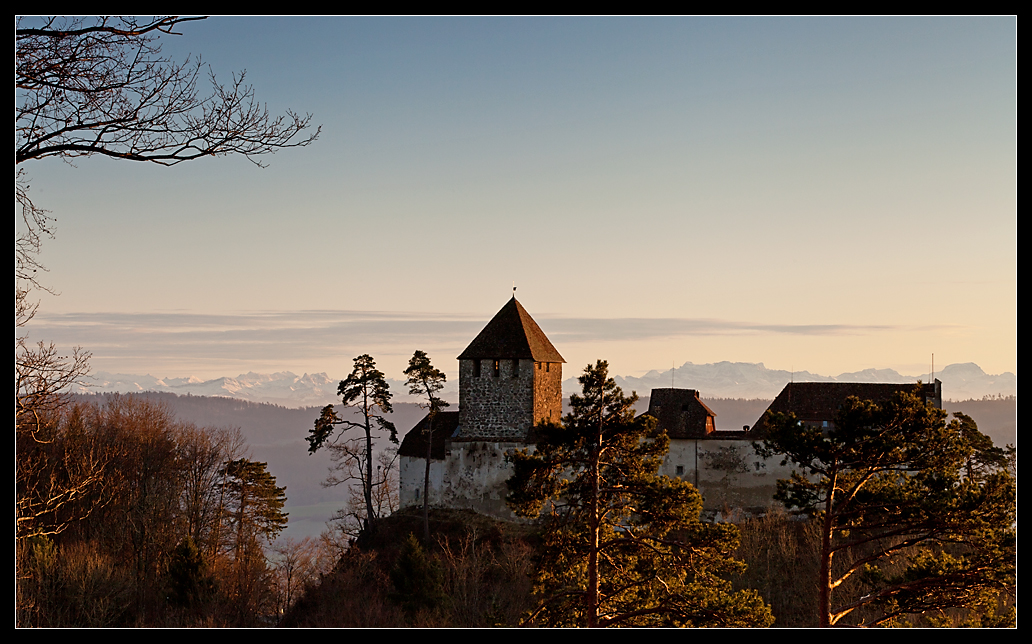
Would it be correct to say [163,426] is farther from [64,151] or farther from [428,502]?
[64,151]

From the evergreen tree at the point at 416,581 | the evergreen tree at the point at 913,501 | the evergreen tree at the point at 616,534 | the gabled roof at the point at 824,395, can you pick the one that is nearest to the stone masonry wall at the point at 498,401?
the evergreen tree at the point at 416,581

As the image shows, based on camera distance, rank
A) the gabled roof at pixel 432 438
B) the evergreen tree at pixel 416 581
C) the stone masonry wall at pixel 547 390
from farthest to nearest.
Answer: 1. the gabled roof at pixel 432 438
2. the stone masonry wall at pixel 547 390
3. the evergreen tree at pixel 416 581

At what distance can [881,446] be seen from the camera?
480 inches

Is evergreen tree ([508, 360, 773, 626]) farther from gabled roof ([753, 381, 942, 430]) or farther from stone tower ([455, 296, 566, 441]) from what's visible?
gabled roof ([753, 381, 942, 430])

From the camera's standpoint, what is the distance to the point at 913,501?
40.9ft

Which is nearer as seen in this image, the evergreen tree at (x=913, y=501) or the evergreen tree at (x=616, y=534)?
the evergreen tree at (x=616, y=534)

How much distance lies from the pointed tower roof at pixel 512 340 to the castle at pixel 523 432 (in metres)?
0.04

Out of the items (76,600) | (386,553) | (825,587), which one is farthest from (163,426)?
(825,587)

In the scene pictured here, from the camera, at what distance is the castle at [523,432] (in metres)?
29.8

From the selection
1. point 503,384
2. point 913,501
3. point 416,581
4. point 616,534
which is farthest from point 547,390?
point 913,501

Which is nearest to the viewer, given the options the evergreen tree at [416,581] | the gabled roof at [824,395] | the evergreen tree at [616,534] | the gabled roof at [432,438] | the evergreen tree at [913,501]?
the evergreen tree at [616,534]

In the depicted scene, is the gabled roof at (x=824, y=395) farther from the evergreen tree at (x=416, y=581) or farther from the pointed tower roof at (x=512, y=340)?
the evergreen tree at (x=416, y=581)

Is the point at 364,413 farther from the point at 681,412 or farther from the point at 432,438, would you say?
the point at 681,412
